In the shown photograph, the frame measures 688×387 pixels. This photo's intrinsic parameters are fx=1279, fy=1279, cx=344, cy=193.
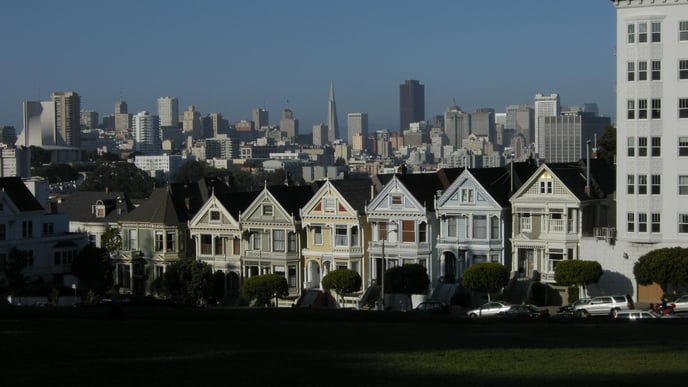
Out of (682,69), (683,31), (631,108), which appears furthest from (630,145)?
(683,31)

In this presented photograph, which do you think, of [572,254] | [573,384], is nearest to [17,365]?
[573,384]

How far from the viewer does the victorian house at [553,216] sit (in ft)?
193

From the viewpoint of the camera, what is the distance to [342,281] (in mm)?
62656

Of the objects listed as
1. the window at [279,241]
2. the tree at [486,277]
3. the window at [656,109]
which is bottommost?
the tree at [486,277]

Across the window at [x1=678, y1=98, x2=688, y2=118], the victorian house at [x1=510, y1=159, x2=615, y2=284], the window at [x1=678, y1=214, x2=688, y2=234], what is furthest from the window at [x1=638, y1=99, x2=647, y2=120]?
the window at [x1=678, y1=214, x2=688, y2=234]

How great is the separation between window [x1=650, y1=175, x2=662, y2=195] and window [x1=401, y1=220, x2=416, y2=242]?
12.3 metres

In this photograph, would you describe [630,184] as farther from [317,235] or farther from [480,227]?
[317,235]

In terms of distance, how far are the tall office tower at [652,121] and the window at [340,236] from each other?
14652mm

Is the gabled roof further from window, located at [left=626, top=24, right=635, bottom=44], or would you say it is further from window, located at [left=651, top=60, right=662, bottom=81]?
window, located at [left=651, top=60, right=662, bottom=81]

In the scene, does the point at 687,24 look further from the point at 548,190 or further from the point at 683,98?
the point at 548,190

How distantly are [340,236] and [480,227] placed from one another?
785 centimetres

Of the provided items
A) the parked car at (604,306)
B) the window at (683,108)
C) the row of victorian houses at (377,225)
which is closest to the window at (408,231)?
the row of victorian houses at (377,225)

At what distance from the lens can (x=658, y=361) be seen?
2905cm

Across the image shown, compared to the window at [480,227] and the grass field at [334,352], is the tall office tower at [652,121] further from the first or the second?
the grass field at [334,352]
